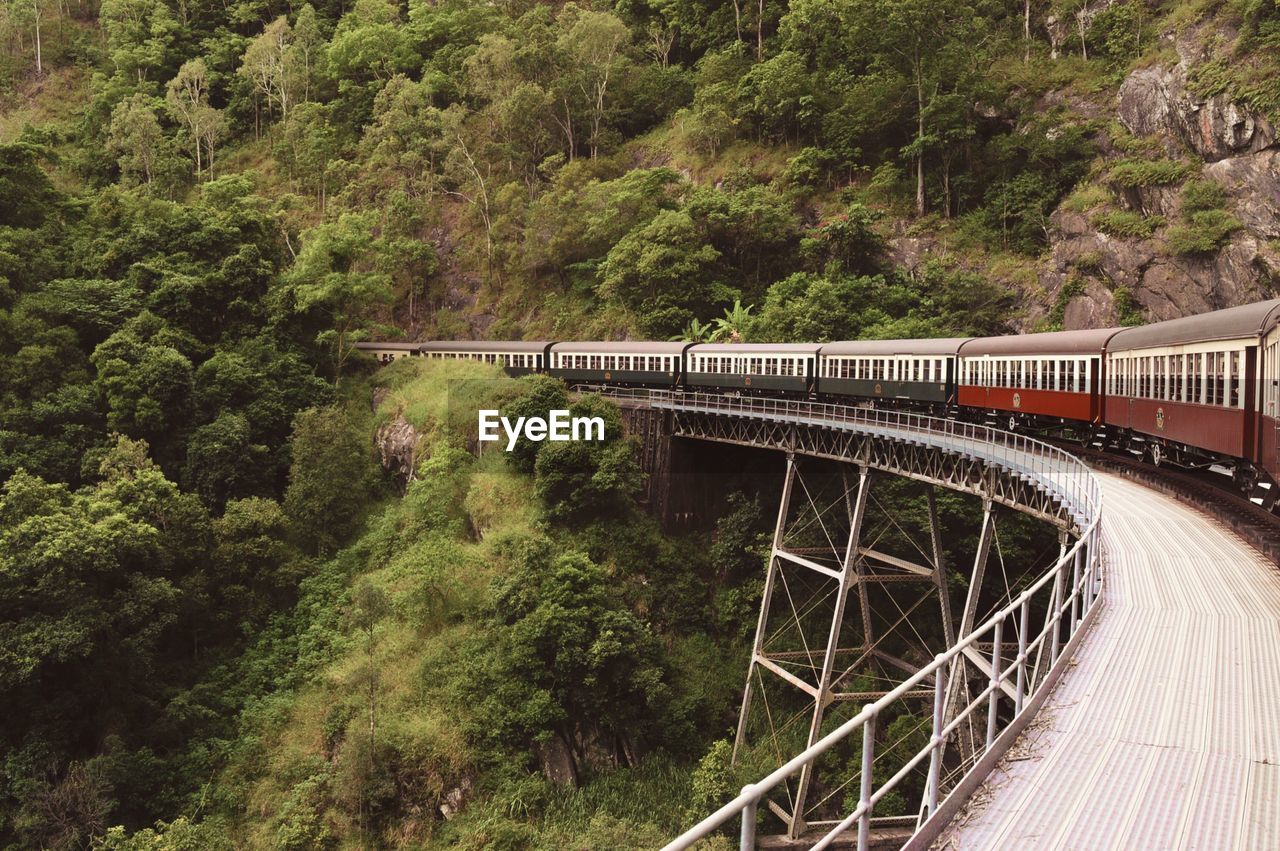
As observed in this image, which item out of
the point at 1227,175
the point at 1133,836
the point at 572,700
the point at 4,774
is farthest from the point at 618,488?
the point at 1227,175

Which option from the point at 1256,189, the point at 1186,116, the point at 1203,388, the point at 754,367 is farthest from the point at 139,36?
the point at 1203,388

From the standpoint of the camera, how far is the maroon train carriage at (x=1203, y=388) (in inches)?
465

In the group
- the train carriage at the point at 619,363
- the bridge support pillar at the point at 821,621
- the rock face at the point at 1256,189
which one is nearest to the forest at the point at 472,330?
the rock face at the point at 1256,189

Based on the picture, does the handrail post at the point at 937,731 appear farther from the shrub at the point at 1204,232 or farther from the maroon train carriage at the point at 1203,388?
the shrub at the point at 1204,232

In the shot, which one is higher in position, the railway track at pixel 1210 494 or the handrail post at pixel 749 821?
the handrail post at pixel 749 821

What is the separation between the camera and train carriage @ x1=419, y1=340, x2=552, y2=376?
3478 centimetres

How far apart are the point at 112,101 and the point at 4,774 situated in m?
55.3

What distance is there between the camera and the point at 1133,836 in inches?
171

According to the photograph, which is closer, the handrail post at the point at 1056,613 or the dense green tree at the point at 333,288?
the handrail post at the point at 1056,613

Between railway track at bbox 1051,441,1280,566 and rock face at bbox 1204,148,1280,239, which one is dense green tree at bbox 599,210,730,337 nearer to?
rock face at bbox 1204,148,1280,239

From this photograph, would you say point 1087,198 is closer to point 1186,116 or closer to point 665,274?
point 1186,116

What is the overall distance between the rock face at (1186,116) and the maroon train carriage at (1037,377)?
14968 mm

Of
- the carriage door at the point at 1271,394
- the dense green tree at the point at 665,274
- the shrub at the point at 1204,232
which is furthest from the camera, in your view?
the dense green tree at the point at 665,274

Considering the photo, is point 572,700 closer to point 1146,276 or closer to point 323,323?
point 323,323
